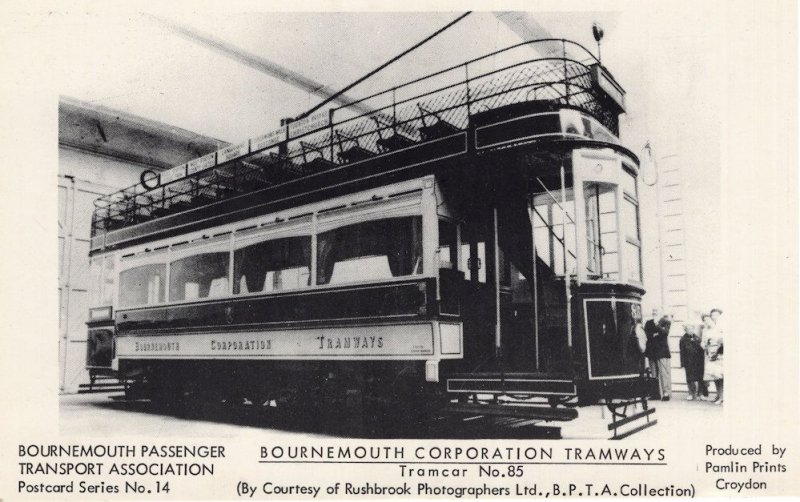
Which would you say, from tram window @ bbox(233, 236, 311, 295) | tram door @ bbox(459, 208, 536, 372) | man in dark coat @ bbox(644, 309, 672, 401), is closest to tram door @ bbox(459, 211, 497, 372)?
tram door @ bbox(459, 208, 536, 372)

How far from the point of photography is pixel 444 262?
17.2 feet

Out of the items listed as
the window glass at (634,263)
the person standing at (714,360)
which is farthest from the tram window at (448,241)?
the person standing at (714,360)

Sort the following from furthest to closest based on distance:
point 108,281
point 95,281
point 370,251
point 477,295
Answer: point 95,281 < point 108,281 < point 370,251 < point 477,295

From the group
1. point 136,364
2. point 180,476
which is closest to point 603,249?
point 180,476

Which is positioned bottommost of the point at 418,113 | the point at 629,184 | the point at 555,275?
the point at 555,275

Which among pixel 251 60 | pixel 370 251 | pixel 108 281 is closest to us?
pixel 370 251

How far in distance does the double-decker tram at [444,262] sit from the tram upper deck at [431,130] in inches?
0.8

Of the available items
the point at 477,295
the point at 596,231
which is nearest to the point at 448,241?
the point at 477,295

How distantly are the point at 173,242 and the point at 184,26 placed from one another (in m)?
3.04

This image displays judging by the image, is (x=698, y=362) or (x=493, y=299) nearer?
(x=493, y=299)

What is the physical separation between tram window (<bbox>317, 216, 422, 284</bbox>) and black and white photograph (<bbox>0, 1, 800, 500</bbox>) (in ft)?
0.10

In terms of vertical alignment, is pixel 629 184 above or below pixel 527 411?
above

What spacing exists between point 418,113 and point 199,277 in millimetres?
3206

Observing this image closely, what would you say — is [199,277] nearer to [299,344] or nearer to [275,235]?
[275,235]
